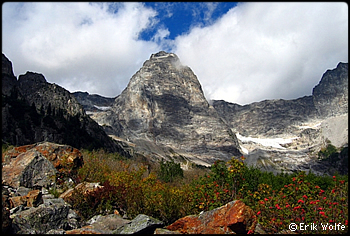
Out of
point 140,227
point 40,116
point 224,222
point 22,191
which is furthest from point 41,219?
point 40,116

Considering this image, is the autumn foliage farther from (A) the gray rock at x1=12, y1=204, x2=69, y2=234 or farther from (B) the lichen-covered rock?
(B) the lichen-covered rock

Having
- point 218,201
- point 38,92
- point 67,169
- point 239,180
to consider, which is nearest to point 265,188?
point 239,180

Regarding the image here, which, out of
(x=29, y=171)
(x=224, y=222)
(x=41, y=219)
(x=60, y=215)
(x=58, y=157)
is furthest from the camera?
(x=58, y=157)

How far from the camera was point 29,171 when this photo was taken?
14.8 m

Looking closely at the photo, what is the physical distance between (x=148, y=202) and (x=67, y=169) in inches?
269

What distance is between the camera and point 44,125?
262 ft

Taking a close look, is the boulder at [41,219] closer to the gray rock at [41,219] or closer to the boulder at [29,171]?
the gray rock at [41,219]

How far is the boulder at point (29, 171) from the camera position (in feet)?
46.9

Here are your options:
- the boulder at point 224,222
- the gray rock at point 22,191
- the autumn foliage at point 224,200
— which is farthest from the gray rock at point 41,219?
the boulder at point 224,222

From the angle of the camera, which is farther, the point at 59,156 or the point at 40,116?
the point at 40,116

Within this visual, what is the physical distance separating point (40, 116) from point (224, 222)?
88149 mm

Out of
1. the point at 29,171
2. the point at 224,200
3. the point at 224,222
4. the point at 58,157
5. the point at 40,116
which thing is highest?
the point at 40,116

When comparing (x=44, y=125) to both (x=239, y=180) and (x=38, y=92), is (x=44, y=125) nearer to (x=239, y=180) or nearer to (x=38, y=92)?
(x=38, y=92)

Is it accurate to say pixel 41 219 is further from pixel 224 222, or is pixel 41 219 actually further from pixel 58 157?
pixel 58 157
